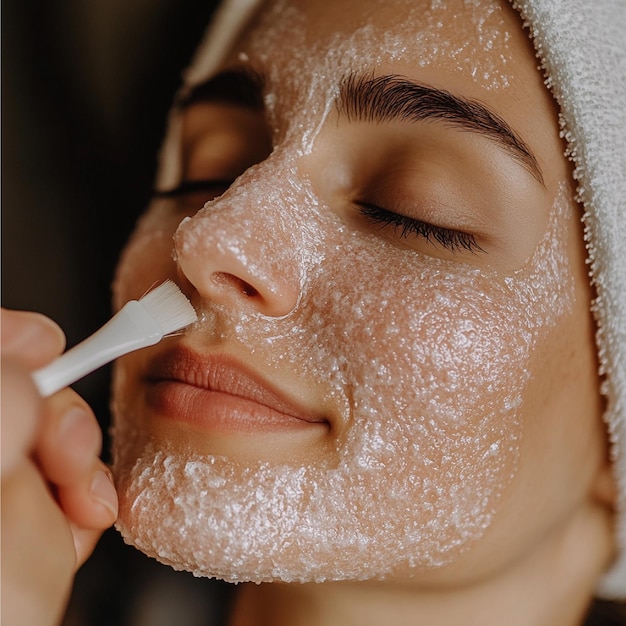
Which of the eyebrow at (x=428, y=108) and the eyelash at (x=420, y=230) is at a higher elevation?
the eyebrow at (x=428, y=108)

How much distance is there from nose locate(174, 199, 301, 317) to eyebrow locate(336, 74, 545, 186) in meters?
0.16

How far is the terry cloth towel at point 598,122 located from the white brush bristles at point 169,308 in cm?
44

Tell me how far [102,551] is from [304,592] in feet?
2.11

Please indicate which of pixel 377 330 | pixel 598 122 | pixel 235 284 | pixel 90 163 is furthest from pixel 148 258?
pixel 90 163

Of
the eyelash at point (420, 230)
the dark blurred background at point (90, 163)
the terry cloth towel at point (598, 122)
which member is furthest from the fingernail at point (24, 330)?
the dark blurred background at point (90, 163)

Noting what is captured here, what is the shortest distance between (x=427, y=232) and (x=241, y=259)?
200 mm

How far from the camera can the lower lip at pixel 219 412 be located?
695 millimetres

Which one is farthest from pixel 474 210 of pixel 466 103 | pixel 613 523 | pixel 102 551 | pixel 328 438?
pixel 102 551

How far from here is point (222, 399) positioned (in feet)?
2.34

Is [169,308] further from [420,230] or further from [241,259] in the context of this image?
[420,230]

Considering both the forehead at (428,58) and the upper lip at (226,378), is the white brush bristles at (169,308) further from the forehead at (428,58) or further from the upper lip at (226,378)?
the forehead at (428,58)

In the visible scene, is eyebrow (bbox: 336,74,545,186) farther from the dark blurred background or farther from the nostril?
the dark blurred background

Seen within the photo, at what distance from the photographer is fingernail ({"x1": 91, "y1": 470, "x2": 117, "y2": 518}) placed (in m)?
0.69

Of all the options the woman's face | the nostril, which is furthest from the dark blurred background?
the nostril
